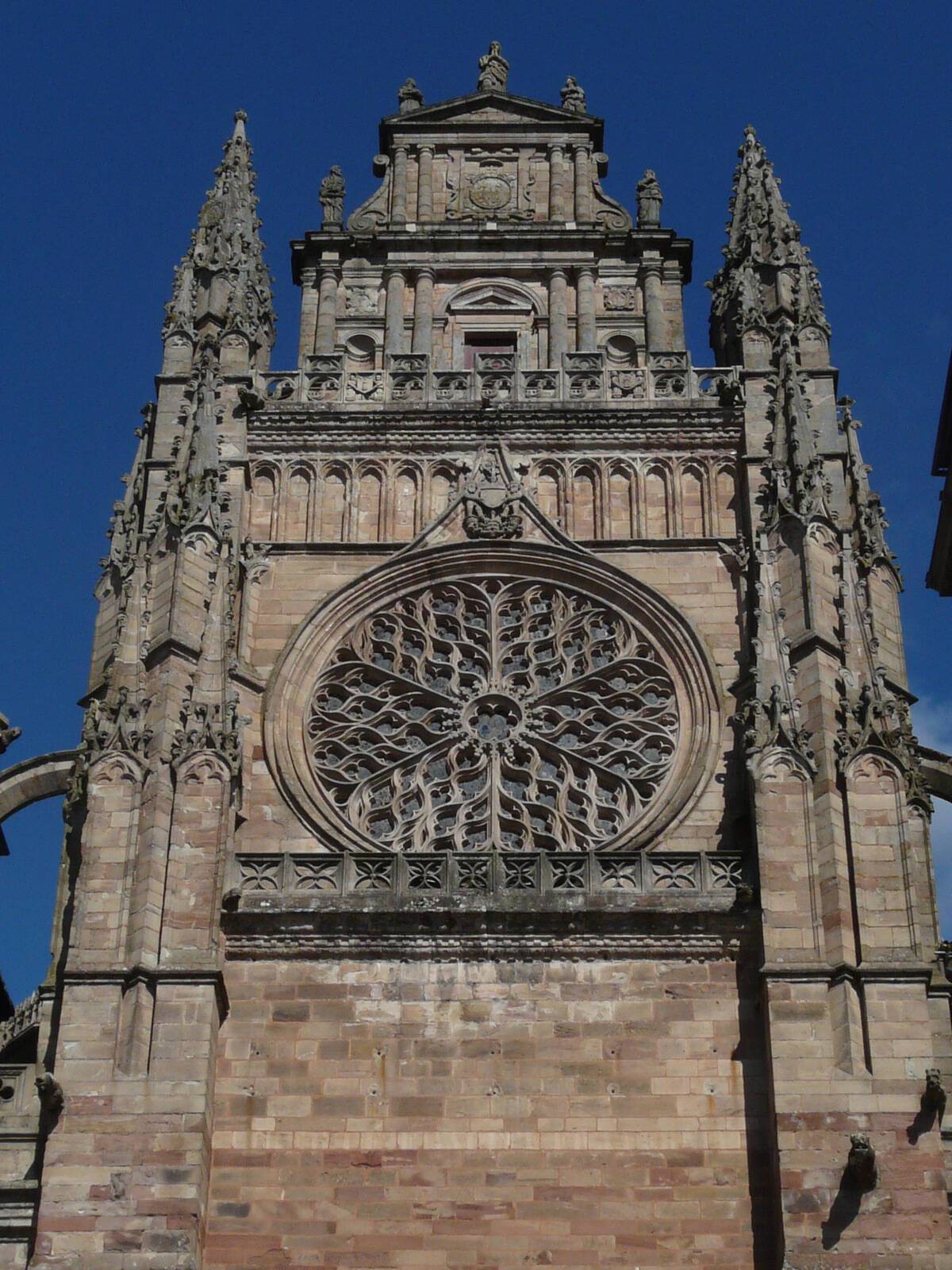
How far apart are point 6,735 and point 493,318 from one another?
31.9 feet

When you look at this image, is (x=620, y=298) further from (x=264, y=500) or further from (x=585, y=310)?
(x=264, y=500)

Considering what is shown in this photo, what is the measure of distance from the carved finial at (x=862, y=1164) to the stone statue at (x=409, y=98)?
18.8 m

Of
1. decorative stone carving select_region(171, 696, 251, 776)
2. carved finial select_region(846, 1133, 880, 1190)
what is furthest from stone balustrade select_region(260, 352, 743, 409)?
carved finial select_region(846, 1133, 880, 1190)

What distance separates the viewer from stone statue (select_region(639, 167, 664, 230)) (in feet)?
105

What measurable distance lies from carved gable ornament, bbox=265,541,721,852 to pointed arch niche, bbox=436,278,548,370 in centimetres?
496

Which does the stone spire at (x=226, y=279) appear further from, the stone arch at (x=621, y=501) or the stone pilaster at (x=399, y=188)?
the stone arch at (x=621, y=501)

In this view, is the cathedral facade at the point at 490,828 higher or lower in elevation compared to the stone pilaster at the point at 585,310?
lower

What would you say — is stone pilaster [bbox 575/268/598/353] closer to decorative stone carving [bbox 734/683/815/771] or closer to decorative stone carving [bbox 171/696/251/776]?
decorative stone carving [bbox 734/683/815/771]

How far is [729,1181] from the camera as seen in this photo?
21.3m

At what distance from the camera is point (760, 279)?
95.0ft

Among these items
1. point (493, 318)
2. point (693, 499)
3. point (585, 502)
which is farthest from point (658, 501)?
point (493, 318)

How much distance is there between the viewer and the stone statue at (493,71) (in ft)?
112

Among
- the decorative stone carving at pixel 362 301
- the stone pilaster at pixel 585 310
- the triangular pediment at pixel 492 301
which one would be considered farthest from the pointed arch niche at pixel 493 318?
the decorative stone carving at pixel 362 301

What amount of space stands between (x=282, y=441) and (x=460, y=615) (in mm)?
3124
